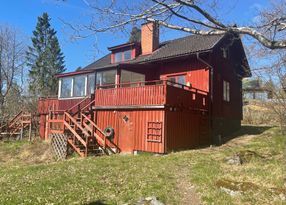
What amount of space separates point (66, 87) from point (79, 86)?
1494 millimetres

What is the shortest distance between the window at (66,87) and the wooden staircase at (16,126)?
303 centimetres

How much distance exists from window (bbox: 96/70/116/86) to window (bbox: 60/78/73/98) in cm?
309

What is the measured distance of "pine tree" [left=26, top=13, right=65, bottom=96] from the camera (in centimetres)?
5494

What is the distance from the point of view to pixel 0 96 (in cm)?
4141

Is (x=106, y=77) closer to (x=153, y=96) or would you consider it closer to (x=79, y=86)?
(x=79, y=86)

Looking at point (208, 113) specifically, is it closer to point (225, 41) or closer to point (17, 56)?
point (225, 41)

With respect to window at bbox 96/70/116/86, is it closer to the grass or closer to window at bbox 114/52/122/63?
window at bbox 114/52/122/63

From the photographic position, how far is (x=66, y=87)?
2683 cm

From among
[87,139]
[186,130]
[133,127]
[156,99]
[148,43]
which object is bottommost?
[87,139]

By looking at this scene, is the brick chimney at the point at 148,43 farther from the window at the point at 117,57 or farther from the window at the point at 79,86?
the window at the point at 79,86

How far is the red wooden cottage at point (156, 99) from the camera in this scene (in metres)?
16.7

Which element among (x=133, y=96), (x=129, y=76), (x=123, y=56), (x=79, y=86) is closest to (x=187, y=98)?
(x=133, y=96)

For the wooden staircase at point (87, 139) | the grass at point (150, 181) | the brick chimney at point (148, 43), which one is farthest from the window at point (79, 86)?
the grass at point (150, 181)

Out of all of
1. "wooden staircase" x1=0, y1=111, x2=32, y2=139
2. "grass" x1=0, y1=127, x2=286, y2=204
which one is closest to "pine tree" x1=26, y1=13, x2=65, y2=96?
"wooden staircase" x1=0, y1=111, x2=32, y2=139
